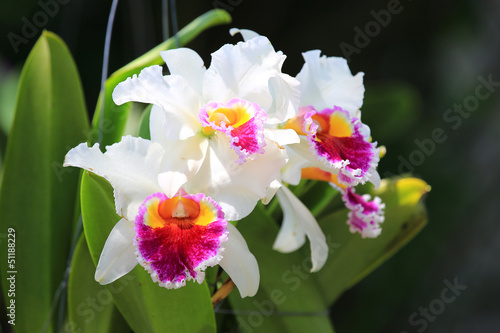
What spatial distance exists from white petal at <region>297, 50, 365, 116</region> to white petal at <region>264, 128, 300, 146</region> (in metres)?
0.11

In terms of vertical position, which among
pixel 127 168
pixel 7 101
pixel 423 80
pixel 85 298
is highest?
pixel 127 168

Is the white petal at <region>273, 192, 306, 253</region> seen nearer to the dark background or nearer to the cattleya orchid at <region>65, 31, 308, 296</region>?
the cattleya orchid at <region>65, 31, 308, 296</region>

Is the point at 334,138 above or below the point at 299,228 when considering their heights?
above

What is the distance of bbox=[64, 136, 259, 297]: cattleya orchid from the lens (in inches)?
20.5

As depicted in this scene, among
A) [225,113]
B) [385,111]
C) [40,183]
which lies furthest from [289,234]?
[385,111]

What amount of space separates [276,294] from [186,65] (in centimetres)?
38

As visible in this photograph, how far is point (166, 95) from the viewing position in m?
0.55

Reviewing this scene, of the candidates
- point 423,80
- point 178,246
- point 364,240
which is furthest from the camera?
point 423,80

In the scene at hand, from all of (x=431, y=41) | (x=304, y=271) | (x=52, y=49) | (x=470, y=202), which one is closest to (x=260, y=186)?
(x=304, y=271)

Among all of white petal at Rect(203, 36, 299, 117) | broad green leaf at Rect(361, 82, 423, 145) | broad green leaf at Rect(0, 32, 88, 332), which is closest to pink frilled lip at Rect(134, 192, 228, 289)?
white petal at Rect(203, 36, 299, 117)

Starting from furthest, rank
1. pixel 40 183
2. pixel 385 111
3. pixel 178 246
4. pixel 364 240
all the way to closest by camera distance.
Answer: pixel 385 111
pixel 364 240
pixel 40 183
pixel 178 246

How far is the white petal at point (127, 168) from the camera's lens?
1.75 feet

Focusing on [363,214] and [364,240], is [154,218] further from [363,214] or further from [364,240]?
[364,240]

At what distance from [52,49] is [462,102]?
5.70 ft
